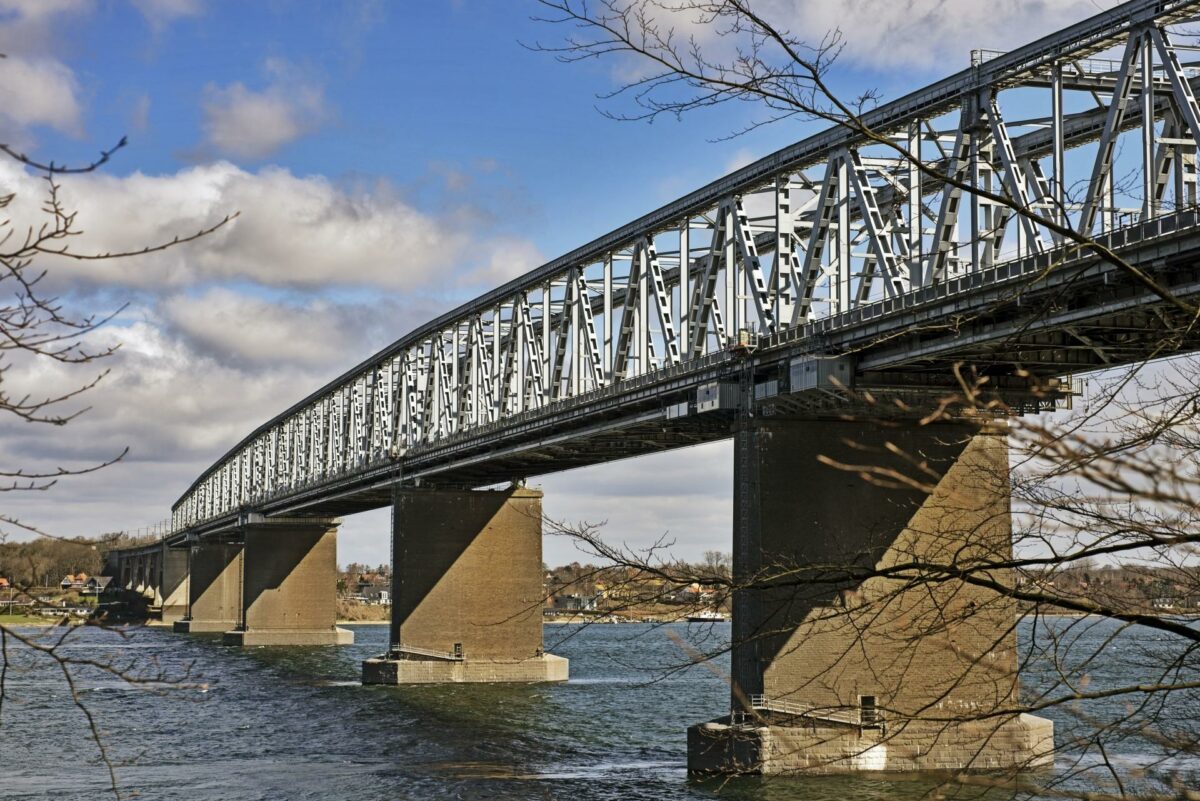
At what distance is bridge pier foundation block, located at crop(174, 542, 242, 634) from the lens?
5714 inches

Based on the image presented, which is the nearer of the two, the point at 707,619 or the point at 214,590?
the point at 707,619

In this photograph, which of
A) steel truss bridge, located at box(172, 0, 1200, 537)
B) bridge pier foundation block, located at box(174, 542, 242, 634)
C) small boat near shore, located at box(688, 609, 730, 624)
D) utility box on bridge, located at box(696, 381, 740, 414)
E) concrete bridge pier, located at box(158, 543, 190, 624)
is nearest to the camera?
small boat near shore, located at box(688, 609, 730, 624)

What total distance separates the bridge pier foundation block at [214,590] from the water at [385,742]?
62.4 m

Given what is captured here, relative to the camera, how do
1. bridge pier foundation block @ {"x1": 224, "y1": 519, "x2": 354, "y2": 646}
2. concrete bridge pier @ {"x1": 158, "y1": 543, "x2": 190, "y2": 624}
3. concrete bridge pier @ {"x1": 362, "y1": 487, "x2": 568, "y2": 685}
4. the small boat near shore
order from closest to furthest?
the small boat near shore < concrete bridge pier @ {"x1": 362, "y1": 487, "x2": 568, "y2": 685} < bridge pier foundation block @ {"x1": 224, "y1": 519, "x2": 354, "y2": 646} < concrete bridge pier @ {"x1": 158, "y1": 543, "x2": 190, "y2": 624}

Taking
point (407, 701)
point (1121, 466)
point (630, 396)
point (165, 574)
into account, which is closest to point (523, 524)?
point (407, 701)

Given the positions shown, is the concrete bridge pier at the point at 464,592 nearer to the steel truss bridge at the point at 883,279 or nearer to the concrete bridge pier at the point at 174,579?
the steel truss bridge at the point at 883,279

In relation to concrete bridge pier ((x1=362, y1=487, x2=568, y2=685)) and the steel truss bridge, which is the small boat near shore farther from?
concrete bridge pier ((x1=362, y1=487, x2=568, y2=685))

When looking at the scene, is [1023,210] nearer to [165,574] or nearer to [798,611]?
[798,611]

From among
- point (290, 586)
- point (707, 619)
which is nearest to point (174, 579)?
point (290, 586)

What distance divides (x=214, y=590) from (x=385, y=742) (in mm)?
106056

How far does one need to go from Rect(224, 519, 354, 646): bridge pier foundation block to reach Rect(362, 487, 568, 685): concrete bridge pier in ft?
146

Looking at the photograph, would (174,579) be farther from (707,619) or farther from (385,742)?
(707,619)

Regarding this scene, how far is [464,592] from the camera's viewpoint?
73.7 metres

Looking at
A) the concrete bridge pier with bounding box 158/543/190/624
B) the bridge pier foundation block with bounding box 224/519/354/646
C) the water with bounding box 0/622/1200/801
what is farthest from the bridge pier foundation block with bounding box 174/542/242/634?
the water with bounding box 0/622/1200/801
